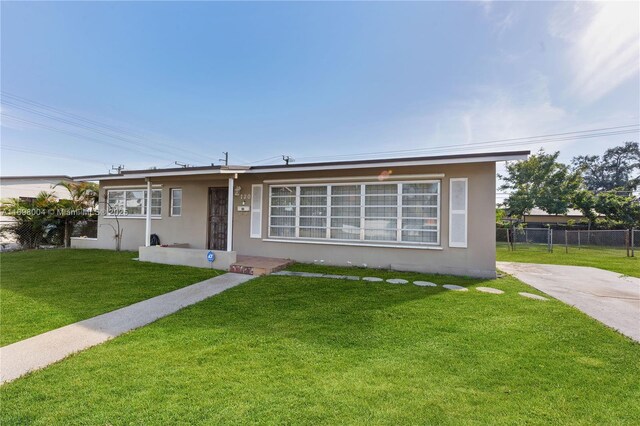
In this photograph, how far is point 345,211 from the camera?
8.62 meters

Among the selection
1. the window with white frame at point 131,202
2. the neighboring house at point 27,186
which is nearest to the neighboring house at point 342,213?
the window with white frame at point 131,202

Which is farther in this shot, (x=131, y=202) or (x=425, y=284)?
(x=131, y=202)

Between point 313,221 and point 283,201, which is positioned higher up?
point 283,201

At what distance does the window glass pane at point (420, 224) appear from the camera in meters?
7.64

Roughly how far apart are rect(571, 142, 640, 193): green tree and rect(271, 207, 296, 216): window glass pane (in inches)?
1977

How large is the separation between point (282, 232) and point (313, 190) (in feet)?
5.80

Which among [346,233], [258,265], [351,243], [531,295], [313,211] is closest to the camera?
[531,295]

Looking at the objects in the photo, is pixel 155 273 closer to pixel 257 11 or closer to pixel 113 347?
pixel 113 347

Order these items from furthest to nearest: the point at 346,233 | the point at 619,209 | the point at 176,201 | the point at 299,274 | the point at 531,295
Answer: the point at 619,209 → the point at 176,201 → the point at 346,233 → the point at 299,274 → the point at 531,295

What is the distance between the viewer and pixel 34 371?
2.84 metres

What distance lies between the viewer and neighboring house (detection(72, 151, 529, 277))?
285 inches

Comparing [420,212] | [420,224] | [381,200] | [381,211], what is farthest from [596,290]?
[381,200]

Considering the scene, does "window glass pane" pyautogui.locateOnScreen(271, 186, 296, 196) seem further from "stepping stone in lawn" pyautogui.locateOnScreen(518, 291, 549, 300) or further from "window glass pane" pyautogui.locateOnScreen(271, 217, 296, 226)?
"stepping stone in lawn" pyautogui.locateOnScreen(518, 291, 549, 300)

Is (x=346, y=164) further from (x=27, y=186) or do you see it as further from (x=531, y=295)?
(x=27, y=186)
